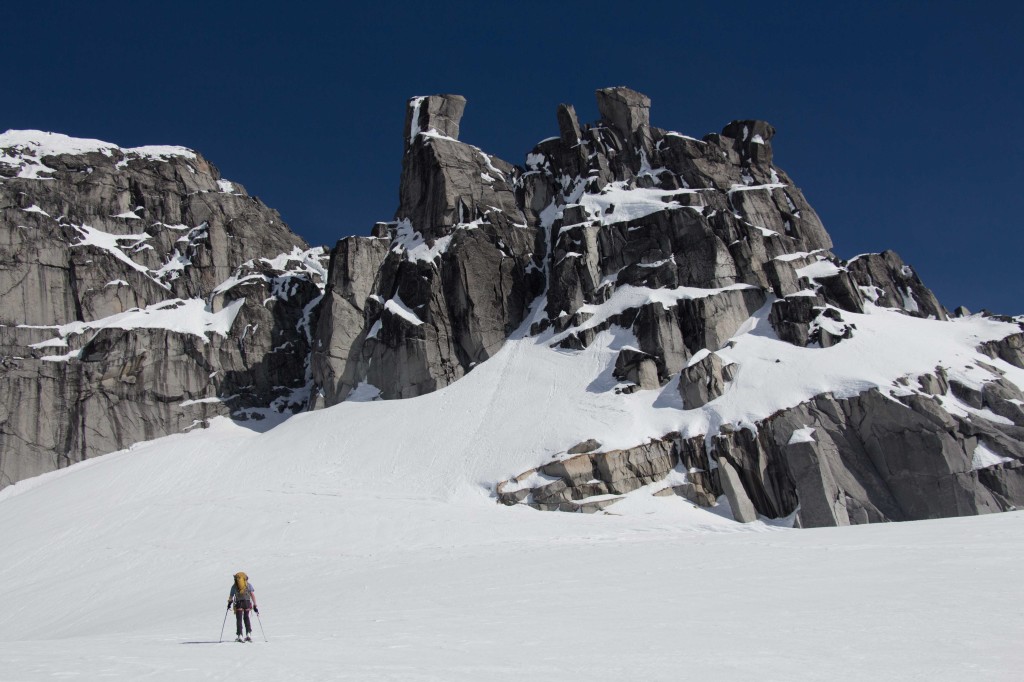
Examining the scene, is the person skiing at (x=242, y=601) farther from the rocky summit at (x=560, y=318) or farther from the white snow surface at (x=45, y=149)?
the white snow surface at (x=45, y=149)

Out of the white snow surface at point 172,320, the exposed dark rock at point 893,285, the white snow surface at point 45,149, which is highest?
the white snow surface at point 45,149

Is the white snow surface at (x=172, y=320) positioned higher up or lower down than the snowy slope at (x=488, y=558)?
higher up

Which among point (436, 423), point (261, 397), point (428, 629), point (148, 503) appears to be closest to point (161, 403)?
point (261, 397)

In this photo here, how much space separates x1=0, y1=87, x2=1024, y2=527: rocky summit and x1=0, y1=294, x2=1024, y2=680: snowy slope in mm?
1305

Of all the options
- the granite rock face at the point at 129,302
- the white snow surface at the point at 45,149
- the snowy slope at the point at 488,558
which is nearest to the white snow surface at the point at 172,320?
the granite rock face at the point at 129,302

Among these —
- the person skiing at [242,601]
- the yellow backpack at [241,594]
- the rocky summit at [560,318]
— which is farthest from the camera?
the rocky summit at [560,318]

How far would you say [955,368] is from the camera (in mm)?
48125

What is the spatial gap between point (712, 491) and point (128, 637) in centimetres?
3530

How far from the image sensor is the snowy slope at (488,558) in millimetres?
10891

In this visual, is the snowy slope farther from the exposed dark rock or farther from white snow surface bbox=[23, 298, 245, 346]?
white snow surface bbox=[23, 298, 245, 346]

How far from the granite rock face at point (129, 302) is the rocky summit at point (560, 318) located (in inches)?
9.0

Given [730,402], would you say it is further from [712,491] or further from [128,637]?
[128,637]

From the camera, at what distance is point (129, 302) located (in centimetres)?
7638

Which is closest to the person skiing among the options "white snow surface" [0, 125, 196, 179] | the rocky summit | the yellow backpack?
the yellow backpack
